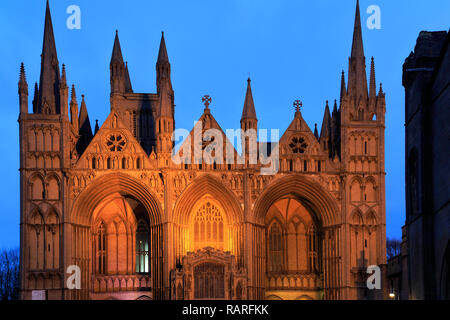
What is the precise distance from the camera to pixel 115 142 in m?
50.1

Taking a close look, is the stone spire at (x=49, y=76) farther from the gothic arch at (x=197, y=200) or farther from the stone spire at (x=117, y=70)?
the gothic arch at (x=197, y=200)

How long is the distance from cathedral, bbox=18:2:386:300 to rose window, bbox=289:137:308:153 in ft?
0.23

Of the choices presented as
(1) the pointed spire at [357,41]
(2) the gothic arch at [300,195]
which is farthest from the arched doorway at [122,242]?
(1) the pointed spire at [357,41]

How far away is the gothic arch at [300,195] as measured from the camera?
164 feet

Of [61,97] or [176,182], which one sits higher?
[61,97]

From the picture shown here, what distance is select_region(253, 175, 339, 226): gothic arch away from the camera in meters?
50.0

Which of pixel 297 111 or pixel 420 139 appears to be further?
pixel 297 111

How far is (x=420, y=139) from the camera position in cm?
2281

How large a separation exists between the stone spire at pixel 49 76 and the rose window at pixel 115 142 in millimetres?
4141

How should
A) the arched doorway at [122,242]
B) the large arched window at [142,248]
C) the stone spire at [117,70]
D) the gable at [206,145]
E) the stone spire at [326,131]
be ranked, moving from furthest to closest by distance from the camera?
the stone spire at [117,70], the stone spire at [326,131], the large arched window at [142,248], the arched doorway at [122,242], the gable at [206,145]

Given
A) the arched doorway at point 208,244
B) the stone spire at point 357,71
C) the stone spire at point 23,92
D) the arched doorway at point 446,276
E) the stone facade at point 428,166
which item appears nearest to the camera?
the arched doorway at point 446,276

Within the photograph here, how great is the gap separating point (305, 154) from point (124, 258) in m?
15.0
